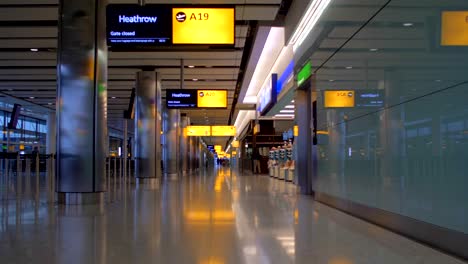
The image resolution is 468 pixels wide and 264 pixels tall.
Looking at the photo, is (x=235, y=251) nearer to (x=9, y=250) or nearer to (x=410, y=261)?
(x=410, y=261)

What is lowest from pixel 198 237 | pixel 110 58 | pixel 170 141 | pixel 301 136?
pixel 198 237

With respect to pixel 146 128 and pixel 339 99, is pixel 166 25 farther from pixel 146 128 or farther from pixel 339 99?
pixel 146 128

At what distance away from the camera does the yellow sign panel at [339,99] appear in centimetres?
804

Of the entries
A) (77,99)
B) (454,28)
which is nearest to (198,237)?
(454,28)

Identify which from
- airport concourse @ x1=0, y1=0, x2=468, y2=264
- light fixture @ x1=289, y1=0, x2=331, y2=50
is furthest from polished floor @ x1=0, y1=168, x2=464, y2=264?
light fixture @ x1=289, y1=0, x2=331, y2=50

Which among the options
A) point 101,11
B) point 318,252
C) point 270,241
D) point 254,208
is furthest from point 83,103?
point 318,252

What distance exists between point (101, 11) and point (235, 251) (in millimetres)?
6303

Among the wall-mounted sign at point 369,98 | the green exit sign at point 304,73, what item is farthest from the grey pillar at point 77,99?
the wall-mounted sign at point 369,98

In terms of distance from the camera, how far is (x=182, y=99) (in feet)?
55.9

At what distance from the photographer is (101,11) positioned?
9148 millimetres

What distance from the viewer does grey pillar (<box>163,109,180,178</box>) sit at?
28.1m

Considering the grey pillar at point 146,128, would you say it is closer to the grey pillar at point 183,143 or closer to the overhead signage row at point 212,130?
the grey pillar at point 183,143

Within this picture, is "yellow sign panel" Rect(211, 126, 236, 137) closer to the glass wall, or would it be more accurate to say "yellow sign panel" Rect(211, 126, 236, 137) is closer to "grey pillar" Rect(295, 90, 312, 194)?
"grey pillar" Rect(295, 90, 312, 194)

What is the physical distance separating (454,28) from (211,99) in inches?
532
